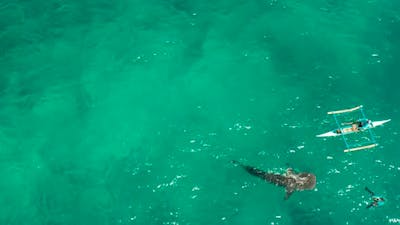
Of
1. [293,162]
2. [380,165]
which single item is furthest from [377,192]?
[293,162]

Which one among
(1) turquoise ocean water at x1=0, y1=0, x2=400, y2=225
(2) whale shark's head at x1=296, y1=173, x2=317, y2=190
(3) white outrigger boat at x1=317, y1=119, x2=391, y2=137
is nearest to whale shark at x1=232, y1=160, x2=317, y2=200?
(2) whale shark's head at x1=296, y1=173, x2=317, y2=190

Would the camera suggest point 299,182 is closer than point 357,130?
Yes

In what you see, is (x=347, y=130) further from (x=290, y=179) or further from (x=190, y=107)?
(x=190, y=107)

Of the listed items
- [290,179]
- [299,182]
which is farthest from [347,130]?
[290,179]

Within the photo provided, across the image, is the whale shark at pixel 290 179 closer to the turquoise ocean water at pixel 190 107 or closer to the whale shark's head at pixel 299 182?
the whale shark's head at pixel 299 182

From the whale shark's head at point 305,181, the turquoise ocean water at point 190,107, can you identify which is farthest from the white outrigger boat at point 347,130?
the whale shark's head at point 305,181

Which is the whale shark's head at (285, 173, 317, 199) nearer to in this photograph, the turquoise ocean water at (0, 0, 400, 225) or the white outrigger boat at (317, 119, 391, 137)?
the turquoise ocean water at (0, 0, 400, 225)
